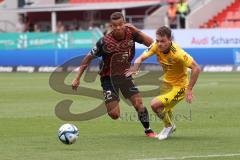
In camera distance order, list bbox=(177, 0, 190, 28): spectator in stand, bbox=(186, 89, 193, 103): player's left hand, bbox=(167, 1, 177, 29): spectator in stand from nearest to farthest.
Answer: bbox=(186, 89, 193, 103): player's left hand < bbox=(177, 0, 190, 28): spectator in stand < bbox=(167, 1, 177, 29): spectator in stand

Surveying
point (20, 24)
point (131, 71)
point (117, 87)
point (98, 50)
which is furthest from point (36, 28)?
point (131, 71)

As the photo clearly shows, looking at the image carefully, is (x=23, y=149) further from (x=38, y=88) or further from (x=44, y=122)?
(x=38, y=88)

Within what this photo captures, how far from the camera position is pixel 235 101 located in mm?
22516

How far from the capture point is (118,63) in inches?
591

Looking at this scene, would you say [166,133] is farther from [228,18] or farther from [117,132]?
[228,18]

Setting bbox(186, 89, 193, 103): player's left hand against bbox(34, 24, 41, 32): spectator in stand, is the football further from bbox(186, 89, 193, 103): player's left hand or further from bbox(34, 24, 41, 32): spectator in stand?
bbox(34, 24, 41, 32): spectator in stand

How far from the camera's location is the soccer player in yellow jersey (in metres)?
14.1

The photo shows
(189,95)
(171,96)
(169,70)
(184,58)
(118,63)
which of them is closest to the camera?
(189,95)

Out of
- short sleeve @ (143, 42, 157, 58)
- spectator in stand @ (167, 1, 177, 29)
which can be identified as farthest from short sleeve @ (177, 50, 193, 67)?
spectator in stand @ (167, 1, 177, 29)

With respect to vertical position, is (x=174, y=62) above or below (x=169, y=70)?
above

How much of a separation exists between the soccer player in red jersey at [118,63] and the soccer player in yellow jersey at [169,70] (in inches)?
12.1

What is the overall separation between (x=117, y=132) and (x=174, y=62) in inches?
86.3

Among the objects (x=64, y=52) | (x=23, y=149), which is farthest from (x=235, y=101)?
(x=64, y=52)

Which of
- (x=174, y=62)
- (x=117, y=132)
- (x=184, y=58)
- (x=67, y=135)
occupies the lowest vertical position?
(x=117, y=132)
